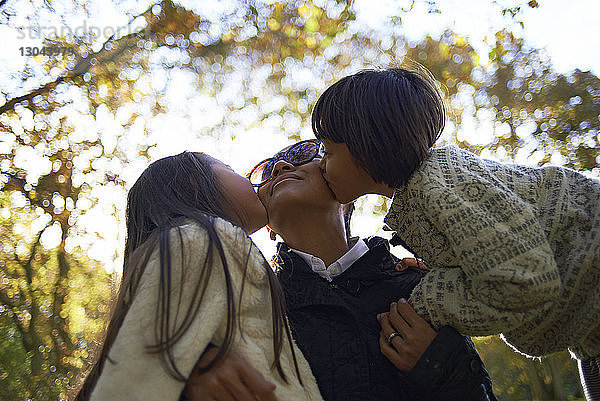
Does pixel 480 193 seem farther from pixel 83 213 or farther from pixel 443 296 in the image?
pixel 83 213

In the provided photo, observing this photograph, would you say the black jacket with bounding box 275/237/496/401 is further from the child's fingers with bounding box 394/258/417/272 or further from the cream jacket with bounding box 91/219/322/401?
the cream jacket with bounding box 91/219/322/401

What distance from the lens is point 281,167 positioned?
265 centimetres

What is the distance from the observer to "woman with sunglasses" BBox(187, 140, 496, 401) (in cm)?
177

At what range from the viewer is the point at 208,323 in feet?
4.41

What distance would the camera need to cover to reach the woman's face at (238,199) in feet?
6.35

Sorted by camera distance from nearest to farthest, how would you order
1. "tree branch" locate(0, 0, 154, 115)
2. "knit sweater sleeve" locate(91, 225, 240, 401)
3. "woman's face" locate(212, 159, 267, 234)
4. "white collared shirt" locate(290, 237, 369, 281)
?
"knit sweater sleeve" locate(91, 225, 240, 401)
"woman's face" locate(212, 159, 267, 234)
"white collared shirt" locate(290, 237, 369, 281)
"tree branch" locate(0, 0, 154, 115)

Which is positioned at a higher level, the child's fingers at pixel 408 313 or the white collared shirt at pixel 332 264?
the white collared shirt at pixel 332 264

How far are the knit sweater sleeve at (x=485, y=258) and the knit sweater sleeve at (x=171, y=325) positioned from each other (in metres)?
0.79

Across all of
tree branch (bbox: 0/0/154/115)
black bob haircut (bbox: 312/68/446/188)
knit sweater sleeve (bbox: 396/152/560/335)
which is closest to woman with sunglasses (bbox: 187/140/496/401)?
knit sweater sleeve (bbox: 396/152/560/335)

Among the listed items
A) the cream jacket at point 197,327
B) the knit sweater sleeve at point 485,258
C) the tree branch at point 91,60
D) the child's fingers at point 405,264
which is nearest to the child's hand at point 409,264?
the child's fingers at point 405,264

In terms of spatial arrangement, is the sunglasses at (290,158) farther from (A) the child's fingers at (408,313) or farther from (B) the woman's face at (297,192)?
(A) the child's fingers at (408,313)

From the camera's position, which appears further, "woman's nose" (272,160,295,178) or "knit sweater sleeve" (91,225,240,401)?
"woman's nose" (272,160,295,178)

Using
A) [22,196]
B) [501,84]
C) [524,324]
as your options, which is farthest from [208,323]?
[501,84]

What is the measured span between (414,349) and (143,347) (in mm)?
952
